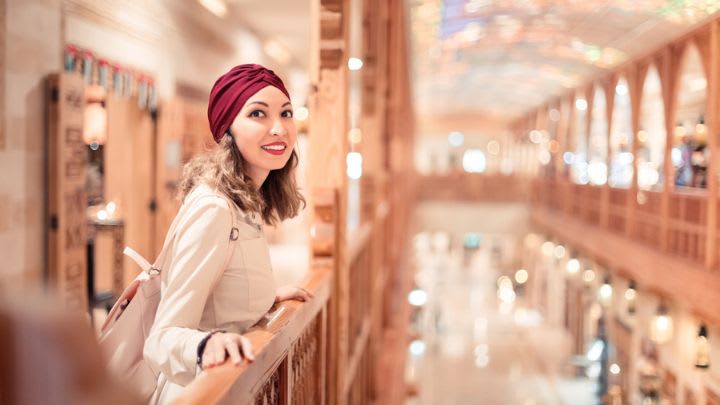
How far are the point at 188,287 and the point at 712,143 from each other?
679cm

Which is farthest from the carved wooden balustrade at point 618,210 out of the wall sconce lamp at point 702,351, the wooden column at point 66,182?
the wooden column at point 66,182

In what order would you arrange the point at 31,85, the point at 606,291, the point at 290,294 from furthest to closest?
the point at 606,291
the point at 31,85
the point at 290,294

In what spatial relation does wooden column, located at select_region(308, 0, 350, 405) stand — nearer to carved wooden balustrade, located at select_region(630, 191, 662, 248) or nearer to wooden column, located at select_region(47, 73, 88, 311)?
wooden column, located at select_region(47, 73, 88, 311)

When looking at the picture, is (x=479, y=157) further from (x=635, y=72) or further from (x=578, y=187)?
(x=635, y=72)

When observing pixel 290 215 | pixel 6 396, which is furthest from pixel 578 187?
pixel 6 396

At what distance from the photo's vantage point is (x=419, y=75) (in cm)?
1888

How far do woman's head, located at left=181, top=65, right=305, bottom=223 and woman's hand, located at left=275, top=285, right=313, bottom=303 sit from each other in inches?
16.0

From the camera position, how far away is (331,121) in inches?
128

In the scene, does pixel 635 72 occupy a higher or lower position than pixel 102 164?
higher

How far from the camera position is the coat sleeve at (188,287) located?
1.58 metres

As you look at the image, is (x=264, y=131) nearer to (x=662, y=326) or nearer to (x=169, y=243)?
→ (x=169, y=243)

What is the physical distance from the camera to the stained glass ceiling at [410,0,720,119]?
30.8 feet

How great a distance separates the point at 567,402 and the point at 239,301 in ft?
40.4

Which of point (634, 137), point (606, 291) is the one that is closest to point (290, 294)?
point (634, 137)
